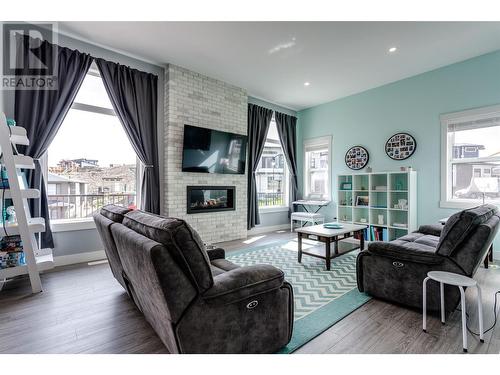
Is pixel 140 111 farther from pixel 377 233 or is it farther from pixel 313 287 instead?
pixel 377 233

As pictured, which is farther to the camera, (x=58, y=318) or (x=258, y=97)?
(x=258, y=97)

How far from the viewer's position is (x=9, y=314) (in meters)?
2.11

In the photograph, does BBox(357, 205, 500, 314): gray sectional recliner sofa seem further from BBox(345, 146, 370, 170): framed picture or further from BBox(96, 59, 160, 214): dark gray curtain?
BBox(96, 59, 160, 214): dark gray curtain

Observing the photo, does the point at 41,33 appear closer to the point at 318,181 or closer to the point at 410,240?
the point at 410,240

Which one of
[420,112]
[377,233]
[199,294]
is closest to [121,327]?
[199,294]

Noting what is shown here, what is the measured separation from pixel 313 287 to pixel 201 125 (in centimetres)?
325

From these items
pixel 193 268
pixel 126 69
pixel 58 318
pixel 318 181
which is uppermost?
pixel 126 69

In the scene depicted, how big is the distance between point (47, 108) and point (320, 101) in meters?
5.04

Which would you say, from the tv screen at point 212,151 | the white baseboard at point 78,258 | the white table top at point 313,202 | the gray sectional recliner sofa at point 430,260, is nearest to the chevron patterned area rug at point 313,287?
the gray sectional recliner sofa at point 430,260

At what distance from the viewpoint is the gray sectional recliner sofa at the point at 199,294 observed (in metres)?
Answer: 1.27

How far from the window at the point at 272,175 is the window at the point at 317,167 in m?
0.57

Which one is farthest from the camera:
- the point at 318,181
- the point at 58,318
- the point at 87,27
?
the point at 318,181

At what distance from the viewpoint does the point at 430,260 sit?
6.79 ft

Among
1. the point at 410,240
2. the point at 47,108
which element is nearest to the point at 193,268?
the point at 410,240
